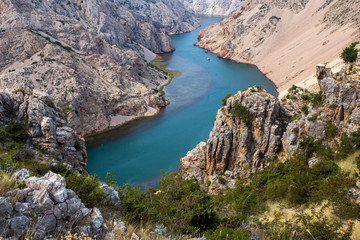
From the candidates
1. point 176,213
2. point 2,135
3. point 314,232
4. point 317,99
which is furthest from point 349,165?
point 2,135

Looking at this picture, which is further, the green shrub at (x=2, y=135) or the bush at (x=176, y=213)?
the green shrub at (x=2, y=135)

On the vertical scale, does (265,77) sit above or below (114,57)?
below

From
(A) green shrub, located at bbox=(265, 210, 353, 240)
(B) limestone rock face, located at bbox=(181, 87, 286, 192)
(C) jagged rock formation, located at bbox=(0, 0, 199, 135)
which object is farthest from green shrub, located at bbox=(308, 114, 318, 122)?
(C) jagged rock formation, located at bbox=(0, 0, 199, 135)

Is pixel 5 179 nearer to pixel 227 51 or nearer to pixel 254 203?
pixel 254 203

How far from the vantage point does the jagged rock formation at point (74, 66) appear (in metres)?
53.1

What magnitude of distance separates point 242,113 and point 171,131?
23726 millimetres

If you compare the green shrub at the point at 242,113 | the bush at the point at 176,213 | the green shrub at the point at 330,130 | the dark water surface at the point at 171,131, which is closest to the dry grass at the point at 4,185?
the bush at the point at 176,213

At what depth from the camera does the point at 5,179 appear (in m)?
8.58

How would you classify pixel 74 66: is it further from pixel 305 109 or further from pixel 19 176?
pixel 19 176

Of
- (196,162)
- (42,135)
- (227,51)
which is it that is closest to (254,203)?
(42,135)

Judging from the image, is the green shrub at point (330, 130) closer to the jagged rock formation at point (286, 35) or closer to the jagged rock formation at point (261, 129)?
the jagged rock formation at point (261, 129)

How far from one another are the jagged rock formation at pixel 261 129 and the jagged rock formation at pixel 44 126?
15822 mm

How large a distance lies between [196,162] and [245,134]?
745 cm

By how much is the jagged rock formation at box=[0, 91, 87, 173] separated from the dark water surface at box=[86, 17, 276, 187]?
64.4 feet
